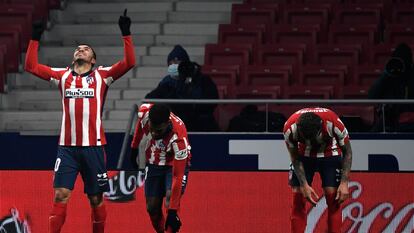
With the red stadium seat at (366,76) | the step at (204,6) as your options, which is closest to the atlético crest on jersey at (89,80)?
the red stadium seat at (366,76)

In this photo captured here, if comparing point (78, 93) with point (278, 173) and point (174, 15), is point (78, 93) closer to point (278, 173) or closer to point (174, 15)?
point (278, 173)

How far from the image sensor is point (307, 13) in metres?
16.6

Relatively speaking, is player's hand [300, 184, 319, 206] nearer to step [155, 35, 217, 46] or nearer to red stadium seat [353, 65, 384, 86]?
red stadium seat [353, 65, 384, 86]

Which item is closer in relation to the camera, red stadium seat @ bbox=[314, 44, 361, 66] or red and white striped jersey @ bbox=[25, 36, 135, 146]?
red and white striped jersey @ bbox=[25, 36, 135, 146]

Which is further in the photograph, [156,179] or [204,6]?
[204,6]

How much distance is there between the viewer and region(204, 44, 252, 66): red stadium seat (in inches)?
627

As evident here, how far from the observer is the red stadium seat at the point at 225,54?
15.9 metres

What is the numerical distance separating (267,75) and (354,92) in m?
1.42

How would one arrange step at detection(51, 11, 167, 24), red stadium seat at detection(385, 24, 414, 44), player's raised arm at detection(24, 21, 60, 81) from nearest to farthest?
player's raised arm at detection(24, 21, 60, 81)
red stadium seat at detection(385, 24, 414, 44)
step at detection(51, 11, 167, 24)

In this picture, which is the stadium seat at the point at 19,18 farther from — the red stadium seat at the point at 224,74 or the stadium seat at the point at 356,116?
the stadium seat at the point at 356,116

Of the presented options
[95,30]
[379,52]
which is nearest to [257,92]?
[379,52]

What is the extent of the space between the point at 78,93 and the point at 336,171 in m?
2.34

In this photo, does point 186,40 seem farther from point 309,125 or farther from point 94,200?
point 309,125

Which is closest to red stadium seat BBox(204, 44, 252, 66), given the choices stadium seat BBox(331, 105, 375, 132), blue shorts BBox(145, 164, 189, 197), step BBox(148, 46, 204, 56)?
step BBox(148, 46, 204, 56)
